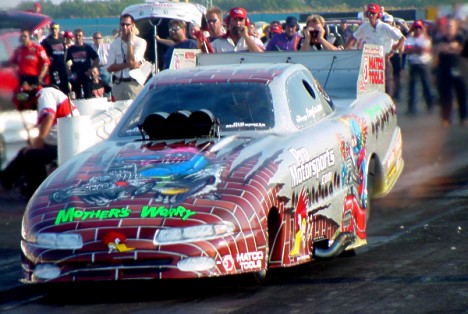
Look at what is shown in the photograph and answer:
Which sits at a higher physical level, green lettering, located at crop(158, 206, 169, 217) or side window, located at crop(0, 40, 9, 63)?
green lettering, located at crop(158, 206, 169, 217)

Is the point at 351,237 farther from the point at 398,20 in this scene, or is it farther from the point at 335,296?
the point at 398,20

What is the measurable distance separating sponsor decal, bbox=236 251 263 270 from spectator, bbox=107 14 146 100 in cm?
748

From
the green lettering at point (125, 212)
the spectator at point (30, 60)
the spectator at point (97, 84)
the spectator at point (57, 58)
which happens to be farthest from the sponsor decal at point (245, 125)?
the spectator at point (57, 58)

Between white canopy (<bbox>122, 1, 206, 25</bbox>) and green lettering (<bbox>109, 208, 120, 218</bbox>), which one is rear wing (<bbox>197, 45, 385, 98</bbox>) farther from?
white canopy (<bbox>122, 1, 206, 25</bbox>)

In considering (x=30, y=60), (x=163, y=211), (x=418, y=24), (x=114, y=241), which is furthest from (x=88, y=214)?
(x=418, y=24)

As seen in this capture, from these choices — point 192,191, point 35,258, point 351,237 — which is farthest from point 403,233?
point 35,258

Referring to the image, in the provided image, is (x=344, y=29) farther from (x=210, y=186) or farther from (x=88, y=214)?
(x=88, y=214)

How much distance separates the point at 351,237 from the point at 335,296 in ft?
4.32

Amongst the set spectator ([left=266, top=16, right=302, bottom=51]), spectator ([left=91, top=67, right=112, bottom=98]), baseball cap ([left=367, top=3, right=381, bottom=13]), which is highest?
baseball cap ([left=367, top=3, right=381, bottom=13])

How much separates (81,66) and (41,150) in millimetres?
6140

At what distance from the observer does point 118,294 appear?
709 cm

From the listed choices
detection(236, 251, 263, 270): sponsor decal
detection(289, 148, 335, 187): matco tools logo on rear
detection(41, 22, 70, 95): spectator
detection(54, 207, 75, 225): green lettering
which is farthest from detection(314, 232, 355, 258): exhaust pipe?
detection(41, 22, 70, 95): spectator

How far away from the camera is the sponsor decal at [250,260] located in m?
6.66

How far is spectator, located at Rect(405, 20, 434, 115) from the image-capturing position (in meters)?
18.6
